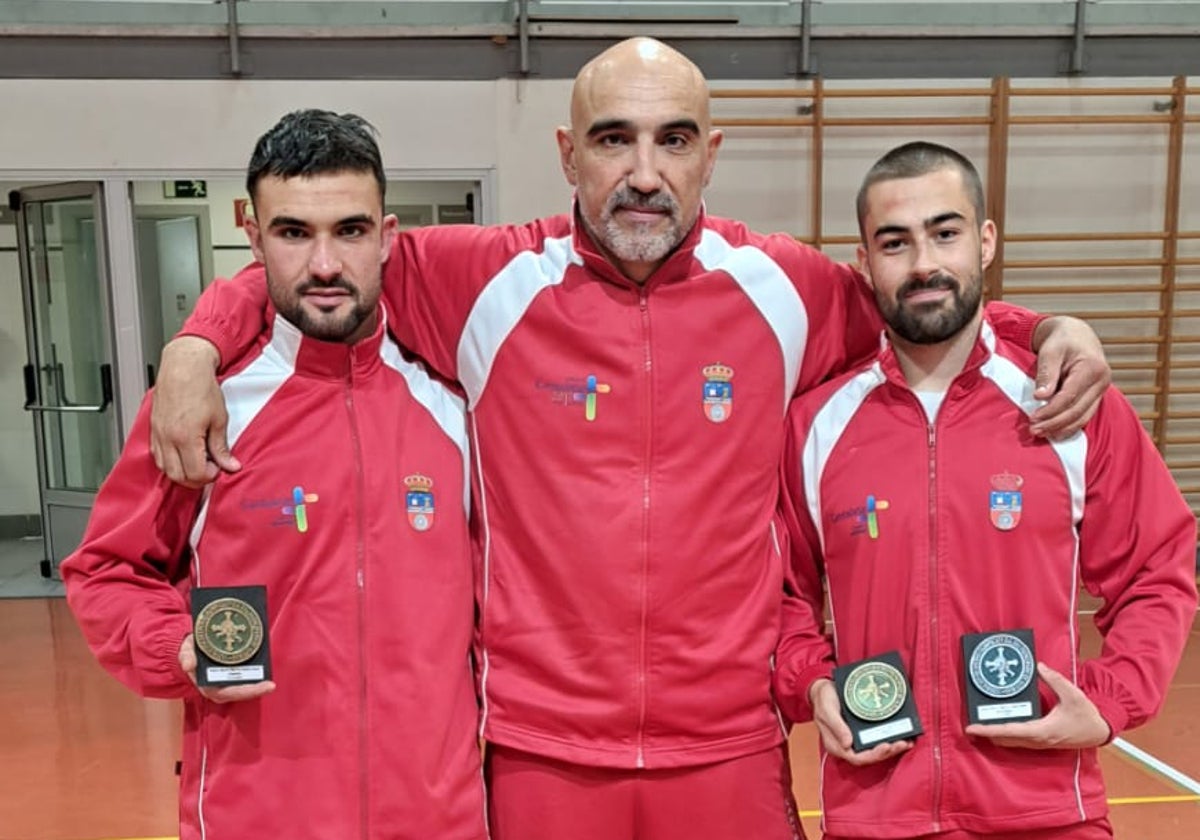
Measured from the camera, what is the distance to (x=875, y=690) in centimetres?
164

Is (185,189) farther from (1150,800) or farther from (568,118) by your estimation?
(1150,800)

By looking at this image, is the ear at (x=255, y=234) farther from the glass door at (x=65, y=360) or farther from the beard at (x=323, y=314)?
the glass door at (x=65, y=360)

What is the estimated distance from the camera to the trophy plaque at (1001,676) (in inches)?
63.7

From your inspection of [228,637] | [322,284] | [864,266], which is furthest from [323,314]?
[864,266]

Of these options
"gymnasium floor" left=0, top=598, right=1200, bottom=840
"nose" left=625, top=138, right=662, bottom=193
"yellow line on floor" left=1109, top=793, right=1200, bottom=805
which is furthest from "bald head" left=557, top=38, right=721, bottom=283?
"yellow line on floor" left=1109, top=793, right=1200, bottom=805

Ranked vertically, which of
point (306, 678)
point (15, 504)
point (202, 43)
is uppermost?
point (202, 43)

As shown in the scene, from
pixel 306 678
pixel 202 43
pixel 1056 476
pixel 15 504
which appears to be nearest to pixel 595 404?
pixel 306 678

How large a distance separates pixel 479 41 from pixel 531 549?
4.84 metres

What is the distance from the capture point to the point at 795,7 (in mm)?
6027

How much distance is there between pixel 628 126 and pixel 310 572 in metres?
0.96

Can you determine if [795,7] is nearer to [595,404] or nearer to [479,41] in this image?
[479,41]

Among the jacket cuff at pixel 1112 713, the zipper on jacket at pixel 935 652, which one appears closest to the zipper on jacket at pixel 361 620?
the zipper on jacket at pixel 935 652

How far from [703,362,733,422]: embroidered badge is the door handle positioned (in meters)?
5.46

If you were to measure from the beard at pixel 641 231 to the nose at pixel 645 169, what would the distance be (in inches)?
0.6
